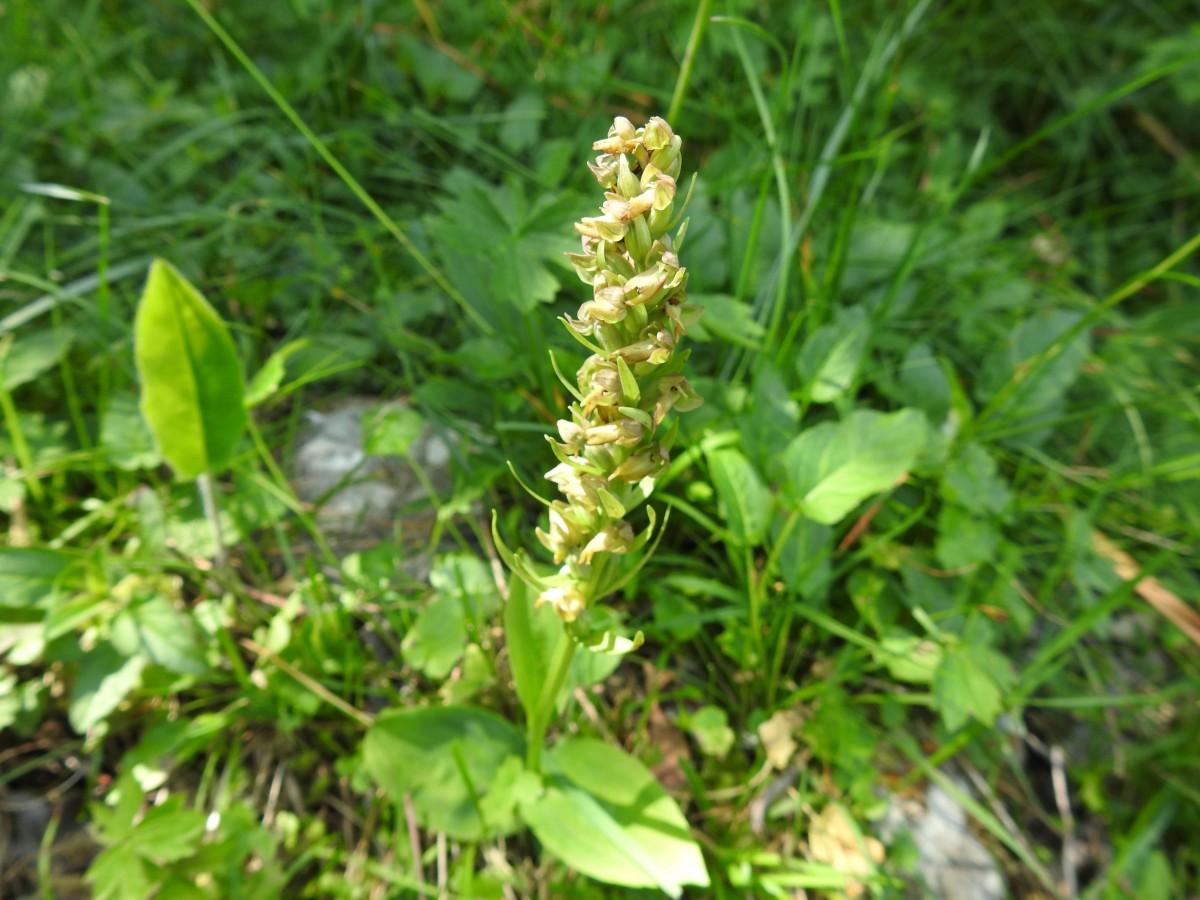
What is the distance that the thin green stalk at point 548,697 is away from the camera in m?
1.17

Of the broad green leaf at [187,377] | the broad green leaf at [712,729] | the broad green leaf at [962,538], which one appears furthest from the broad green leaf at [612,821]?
the broad green leaf at [187,377]

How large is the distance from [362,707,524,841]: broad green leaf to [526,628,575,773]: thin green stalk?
87mm

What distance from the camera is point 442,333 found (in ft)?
6.81

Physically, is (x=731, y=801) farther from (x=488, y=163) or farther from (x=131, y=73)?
(x=131, y=73)

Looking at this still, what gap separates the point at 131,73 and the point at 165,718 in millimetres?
2129

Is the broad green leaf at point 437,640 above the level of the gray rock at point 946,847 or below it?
above

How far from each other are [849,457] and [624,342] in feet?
2.62

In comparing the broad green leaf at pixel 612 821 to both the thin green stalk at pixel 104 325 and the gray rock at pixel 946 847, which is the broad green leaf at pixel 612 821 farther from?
the thin green stalk at pixel 104 325

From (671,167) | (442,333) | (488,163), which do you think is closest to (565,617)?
(671,167)

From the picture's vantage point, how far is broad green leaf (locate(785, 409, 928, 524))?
1.45 meters

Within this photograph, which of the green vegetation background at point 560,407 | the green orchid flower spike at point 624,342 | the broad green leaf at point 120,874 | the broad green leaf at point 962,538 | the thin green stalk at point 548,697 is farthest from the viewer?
the broad green leaf at point 962,538

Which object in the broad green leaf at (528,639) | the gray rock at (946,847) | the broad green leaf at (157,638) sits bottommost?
the gray rock at (946,847)

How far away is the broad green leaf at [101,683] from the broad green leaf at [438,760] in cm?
48

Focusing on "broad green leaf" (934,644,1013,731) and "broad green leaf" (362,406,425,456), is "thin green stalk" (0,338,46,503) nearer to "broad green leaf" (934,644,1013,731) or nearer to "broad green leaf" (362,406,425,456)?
"broad green leaf" (362,406,425,456)
